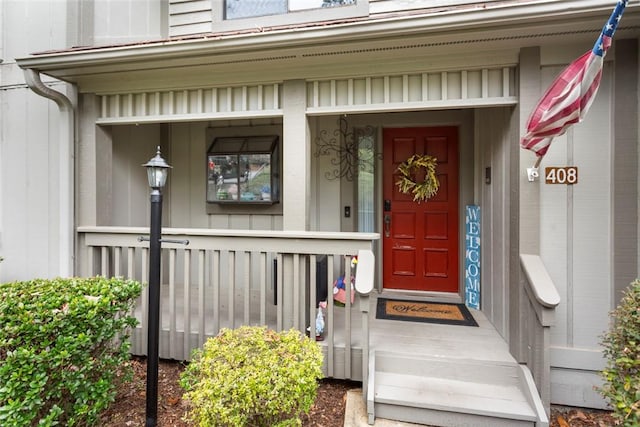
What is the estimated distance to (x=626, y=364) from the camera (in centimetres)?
165

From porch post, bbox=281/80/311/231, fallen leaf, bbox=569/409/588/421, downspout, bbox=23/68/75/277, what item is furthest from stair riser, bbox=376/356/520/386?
downspout, bbox=23/68/75/277

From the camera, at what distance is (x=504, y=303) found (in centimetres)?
283

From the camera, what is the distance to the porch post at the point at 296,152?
2777 mm

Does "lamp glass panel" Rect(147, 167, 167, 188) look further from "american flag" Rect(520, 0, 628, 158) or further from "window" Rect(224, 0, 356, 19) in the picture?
"american flag" Rect(520, 0, 628, 158)

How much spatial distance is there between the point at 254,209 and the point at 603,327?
356cm

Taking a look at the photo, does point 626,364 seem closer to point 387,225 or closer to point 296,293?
point 296,293

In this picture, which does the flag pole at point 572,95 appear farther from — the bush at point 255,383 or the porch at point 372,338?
the bush at point 255,383

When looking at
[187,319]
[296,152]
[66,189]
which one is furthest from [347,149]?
[66,189]

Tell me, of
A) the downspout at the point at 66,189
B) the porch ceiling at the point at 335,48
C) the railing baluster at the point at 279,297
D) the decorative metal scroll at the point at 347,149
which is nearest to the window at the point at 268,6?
the porch ceiling at the point at 335,48

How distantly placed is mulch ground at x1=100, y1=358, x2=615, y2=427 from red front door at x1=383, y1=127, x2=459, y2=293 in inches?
70.3

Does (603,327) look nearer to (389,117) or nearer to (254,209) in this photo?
(389,117)

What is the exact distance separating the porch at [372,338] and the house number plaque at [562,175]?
27.4 inches

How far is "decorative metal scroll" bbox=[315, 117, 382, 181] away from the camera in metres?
4.15

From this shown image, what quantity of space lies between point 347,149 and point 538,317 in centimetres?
272
